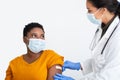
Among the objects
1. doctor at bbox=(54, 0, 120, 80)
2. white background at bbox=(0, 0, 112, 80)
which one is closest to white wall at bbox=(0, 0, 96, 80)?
white background at bbox=(0, 0, 112, 80)

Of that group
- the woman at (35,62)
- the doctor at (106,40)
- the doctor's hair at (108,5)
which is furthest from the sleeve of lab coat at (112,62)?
the woman at (35,62)

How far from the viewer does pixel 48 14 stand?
11.2 ft

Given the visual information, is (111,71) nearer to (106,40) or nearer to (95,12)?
(106,40)

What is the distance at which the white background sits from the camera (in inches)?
134

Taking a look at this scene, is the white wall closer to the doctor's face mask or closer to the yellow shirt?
the yellow shirt

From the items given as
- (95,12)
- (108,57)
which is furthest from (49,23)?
(108,57)

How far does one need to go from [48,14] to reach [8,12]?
436 mm

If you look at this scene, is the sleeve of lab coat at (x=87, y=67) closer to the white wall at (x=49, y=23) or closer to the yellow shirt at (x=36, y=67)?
the yellow shirt at (x=36, y=67)

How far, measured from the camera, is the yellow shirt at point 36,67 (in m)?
2.37

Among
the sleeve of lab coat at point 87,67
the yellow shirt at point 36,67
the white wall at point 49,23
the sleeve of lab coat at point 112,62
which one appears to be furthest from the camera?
the white wall at point 49,23

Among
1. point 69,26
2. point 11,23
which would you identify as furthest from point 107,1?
point 11,23

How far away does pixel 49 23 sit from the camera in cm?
341

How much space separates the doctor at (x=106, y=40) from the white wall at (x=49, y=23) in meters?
1.20

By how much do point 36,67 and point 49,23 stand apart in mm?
1103
